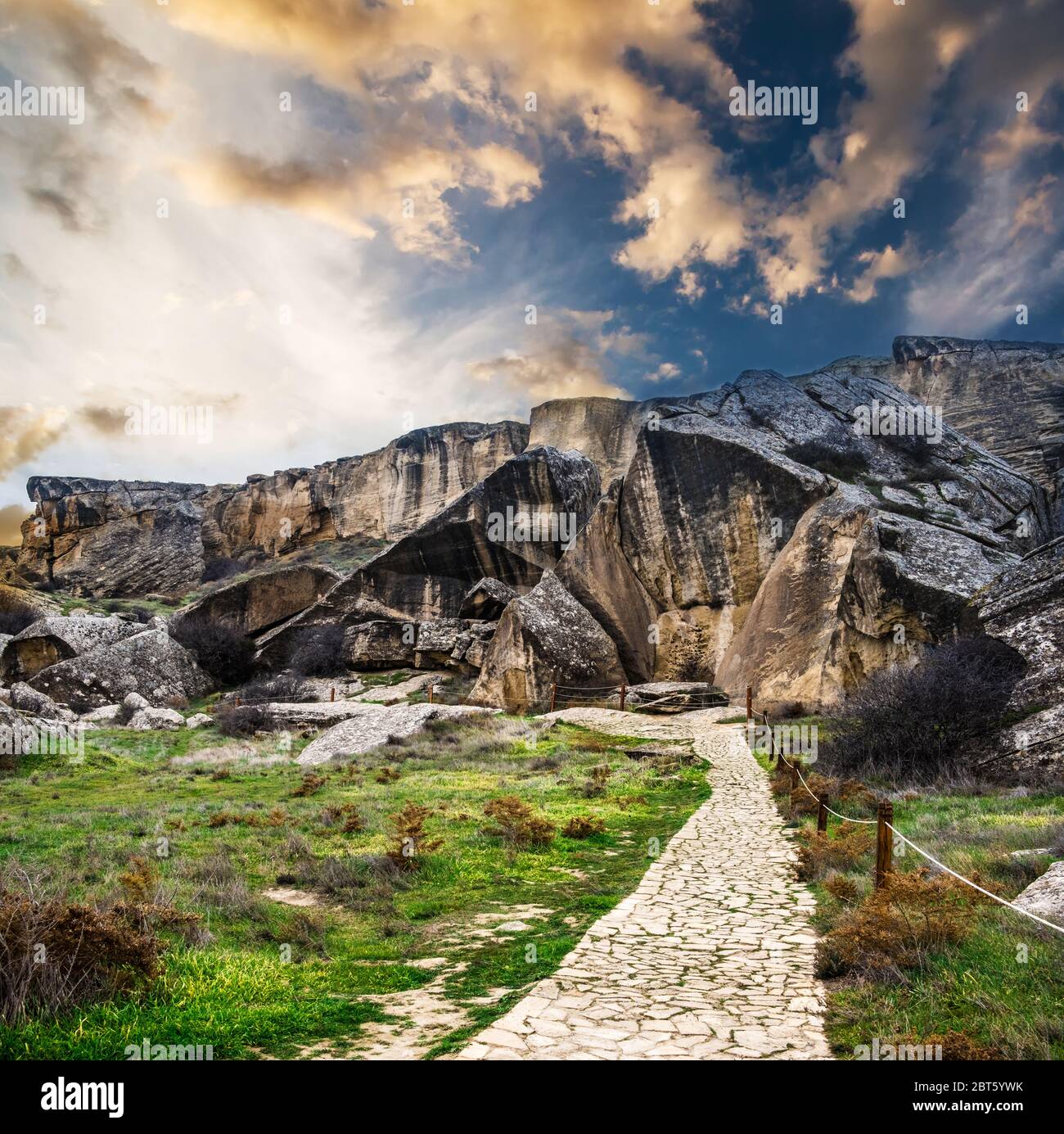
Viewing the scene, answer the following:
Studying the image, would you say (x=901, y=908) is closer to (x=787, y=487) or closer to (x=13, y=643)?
(x=787, y=487)

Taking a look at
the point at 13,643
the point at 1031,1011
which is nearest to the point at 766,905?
the point at 1031,1011

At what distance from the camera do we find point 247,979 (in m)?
4.82

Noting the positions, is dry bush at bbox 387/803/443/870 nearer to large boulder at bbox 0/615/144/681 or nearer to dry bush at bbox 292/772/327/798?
dry bush at bbox 292/772/327/798

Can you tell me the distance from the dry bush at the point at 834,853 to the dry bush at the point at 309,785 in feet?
33.1

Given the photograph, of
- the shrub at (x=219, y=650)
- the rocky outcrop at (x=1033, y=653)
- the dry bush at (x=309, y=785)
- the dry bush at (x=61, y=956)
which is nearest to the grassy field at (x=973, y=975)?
the rocky outcrop at (x=1033, y=653)

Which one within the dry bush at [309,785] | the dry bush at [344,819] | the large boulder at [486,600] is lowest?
the dry bush at [309,785]

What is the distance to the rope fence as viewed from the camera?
4740mm

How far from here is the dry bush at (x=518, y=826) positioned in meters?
10.1

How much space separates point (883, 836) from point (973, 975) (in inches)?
80.2

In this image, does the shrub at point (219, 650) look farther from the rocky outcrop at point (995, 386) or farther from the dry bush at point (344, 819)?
the rocky outcrop at point (995, 386)

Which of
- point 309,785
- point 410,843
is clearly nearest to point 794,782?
point 410,843

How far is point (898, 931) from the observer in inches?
199

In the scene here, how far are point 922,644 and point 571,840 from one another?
14702mm

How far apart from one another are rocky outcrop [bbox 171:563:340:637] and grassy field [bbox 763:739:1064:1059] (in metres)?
44.5
